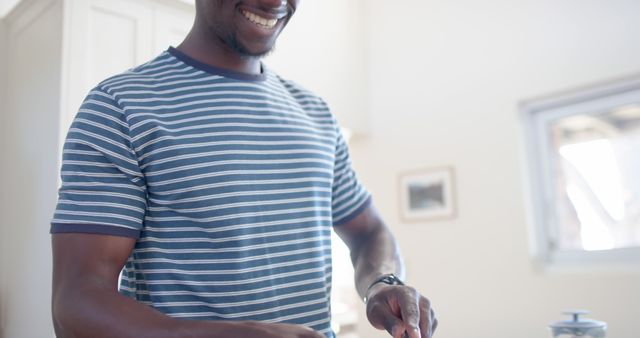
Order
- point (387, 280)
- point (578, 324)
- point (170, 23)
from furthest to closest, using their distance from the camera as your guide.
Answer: point (170, 23)
point (578, 324)
point (387, 280)

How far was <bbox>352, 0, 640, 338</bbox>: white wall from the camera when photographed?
2.53 meters

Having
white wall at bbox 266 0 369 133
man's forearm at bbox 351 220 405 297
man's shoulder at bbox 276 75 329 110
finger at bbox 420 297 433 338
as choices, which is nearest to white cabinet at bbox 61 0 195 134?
white wall at bbox 266 0 369 133

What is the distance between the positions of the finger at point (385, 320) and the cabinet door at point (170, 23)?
1.66m

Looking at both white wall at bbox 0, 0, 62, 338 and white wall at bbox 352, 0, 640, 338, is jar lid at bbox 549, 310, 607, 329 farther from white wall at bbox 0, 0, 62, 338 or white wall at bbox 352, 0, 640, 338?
white wall at bbox 0, 0, 62, 338

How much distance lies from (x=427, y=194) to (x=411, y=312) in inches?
97.4

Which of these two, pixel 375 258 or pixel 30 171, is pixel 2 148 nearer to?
pixel 30 171

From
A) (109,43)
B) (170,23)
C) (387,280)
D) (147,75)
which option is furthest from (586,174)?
(147,75)

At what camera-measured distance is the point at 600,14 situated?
2561mm

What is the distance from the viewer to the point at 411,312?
2.16 ft

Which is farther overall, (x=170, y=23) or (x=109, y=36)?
(x=170, y=23)

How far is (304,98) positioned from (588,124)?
2187 millimetres

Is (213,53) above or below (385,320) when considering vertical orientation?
above

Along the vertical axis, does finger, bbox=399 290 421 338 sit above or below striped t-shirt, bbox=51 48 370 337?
below

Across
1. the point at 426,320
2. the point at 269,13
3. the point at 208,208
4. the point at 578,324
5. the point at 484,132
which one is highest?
the point at 484,132
